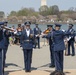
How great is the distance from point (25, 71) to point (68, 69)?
1.60 m

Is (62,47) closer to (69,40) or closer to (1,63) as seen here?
(1,63)

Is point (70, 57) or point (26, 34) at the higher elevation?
point (26, 34)

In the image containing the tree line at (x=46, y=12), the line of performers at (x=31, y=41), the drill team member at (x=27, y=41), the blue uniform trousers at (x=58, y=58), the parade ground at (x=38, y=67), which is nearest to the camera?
the line of performers at (x=31, y=41)

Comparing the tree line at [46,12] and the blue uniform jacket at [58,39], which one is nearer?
the blue uniform jacket at [58,39]

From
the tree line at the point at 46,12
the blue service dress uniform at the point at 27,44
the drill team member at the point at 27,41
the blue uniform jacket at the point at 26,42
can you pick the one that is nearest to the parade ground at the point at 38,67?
the drill team member at the point at 27,41

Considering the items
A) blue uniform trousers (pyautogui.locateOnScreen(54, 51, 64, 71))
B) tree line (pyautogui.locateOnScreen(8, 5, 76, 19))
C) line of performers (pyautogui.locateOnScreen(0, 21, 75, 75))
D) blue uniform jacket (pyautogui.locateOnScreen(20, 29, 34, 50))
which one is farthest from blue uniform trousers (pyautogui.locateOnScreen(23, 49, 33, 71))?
tree line (pyautogui.locateOnScreen(8, 5, 76, 19))

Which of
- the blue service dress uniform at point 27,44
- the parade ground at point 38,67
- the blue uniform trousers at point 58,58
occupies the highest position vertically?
the blue service dress uniform at point 27,44

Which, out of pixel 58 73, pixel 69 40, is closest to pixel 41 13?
pixel 69 40

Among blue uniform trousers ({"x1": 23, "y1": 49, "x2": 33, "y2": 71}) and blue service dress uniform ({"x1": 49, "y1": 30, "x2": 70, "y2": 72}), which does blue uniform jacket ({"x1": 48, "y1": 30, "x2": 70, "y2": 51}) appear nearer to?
blue service dress uniform ({"x1": 49, "y1": 30, "x2": 70, "y2": 72})

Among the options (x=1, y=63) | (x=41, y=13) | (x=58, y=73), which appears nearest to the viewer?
(x=58, y=73)

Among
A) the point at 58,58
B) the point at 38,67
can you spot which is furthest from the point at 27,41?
the point at 38,67

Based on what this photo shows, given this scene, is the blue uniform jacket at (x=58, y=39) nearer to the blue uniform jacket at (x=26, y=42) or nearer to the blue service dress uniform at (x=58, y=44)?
the blue service dress uniform at (x=58, y=44)

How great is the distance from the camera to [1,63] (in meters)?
12.1

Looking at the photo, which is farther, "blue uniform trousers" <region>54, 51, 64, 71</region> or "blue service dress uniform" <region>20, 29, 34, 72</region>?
"blue service dress uniform" <region>20, 29, 34, 72</region>
